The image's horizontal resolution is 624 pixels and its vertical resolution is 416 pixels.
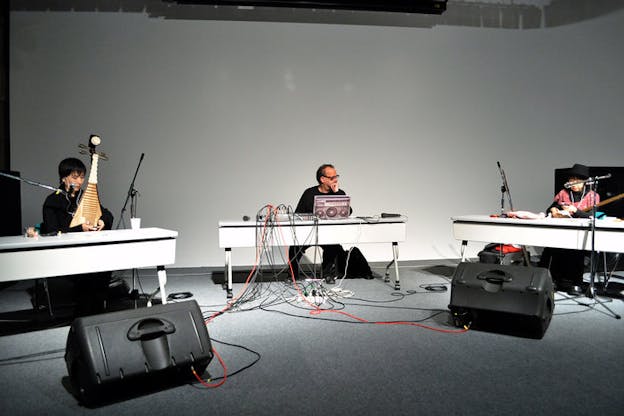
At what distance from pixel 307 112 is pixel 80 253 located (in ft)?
10.9

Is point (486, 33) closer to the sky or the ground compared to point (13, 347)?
closer to the sky

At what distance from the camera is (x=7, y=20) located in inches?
189

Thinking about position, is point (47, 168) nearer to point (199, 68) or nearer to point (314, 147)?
point (199, 68)

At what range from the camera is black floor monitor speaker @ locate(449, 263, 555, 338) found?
8.91ft

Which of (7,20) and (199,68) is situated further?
(199,68)

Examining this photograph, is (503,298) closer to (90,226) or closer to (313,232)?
(313,232)

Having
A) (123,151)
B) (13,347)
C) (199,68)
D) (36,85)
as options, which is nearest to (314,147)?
(199,68)

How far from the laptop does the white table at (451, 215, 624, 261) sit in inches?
43.6

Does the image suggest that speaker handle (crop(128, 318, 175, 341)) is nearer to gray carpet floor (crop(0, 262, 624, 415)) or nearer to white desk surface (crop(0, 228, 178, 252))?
gray carpet floor (crop(0, 262, 624, 415))

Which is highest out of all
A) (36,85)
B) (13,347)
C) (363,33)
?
(363,33)

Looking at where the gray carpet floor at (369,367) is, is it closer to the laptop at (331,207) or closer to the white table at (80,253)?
the white table at (80,253)

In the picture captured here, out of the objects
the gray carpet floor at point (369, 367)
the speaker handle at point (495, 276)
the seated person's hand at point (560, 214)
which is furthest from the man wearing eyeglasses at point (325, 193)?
the seated person's hand at point (560, 214)

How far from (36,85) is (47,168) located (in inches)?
37.4

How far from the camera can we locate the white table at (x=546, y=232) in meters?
3.33
